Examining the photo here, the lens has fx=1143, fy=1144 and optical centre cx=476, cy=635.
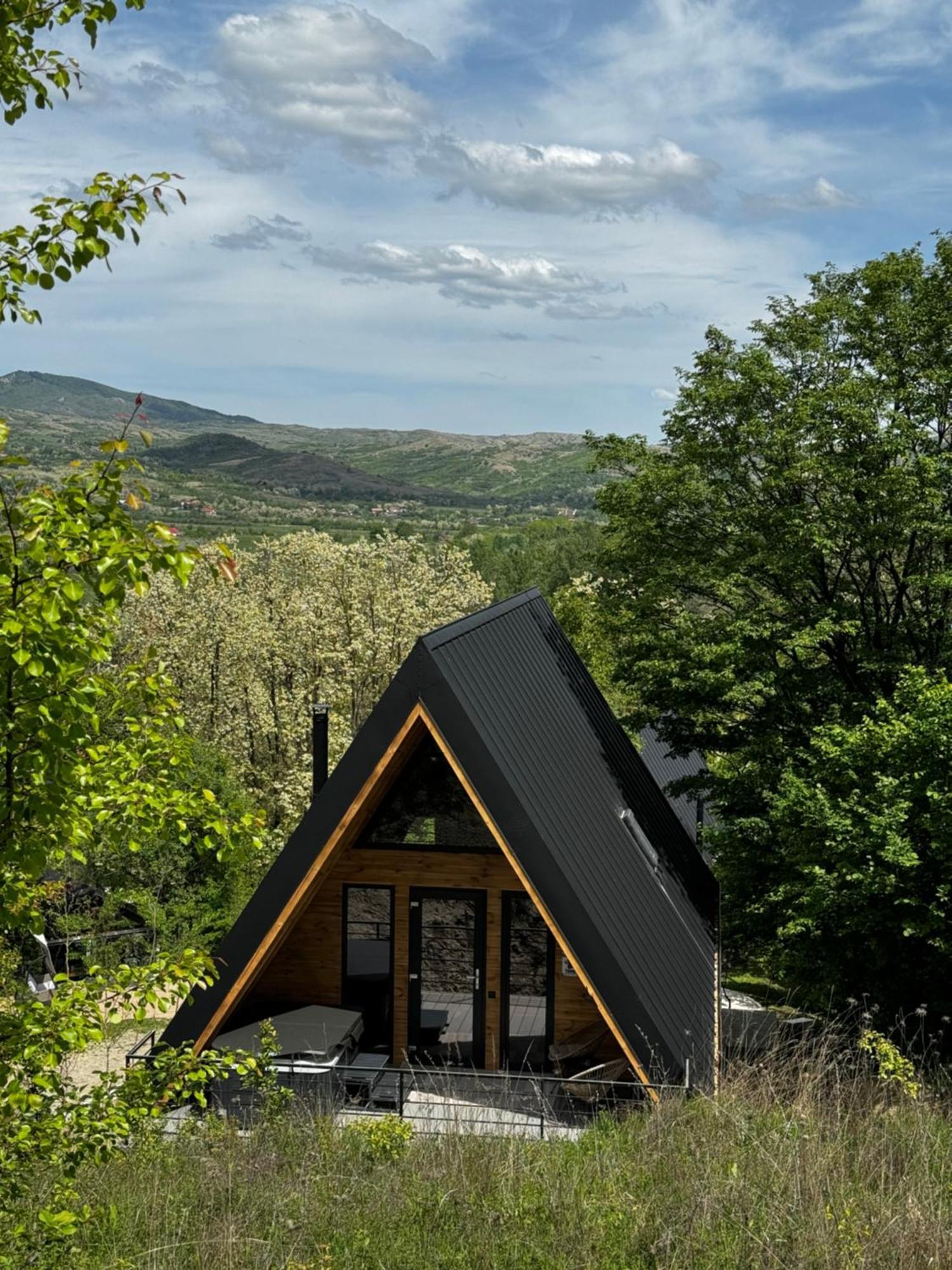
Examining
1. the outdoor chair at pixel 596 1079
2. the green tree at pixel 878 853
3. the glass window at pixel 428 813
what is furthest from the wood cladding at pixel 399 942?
the green tree at pixel 878 853

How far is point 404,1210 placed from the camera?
6832 millimetres

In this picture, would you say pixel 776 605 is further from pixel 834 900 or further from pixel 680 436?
pixel 834 900

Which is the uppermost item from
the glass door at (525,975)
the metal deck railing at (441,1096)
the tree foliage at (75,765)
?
the tree foliage at (75,765)

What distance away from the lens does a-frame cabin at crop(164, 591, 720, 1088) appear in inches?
451

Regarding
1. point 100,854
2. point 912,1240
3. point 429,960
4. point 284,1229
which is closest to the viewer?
point 912,1240

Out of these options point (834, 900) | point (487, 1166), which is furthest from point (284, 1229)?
point (834, 900)

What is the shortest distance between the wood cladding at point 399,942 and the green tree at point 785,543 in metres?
5.19

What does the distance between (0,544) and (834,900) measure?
43.3 ft

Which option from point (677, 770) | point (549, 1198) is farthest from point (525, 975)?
point (677, 770)

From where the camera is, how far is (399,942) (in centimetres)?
1355

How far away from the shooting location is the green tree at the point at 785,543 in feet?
60.1

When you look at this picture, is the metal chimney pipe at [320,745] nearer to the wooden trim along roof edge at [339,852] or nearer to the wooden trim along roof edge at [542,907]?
the wooden trim along roof edge at [339,852]

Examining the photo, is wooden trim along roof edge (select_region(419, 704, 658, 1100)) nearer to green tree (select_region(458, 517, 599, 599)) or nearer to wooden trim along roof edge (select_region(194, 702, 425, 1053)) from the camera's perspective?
wooden trim along roof edge (select_region(194, 702, 425, 1053))

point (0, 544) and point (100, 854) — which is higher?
point (0, 544)
